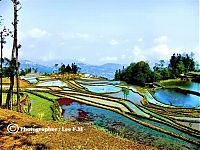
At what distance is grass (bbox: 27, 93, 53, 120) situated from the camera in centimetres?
2420

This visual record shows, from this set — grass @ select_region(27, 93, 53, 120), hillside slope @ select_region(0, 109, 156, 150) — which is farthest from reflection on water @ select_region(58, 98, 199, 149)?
hillside slope @ select_region(0, 109, 156, 150)

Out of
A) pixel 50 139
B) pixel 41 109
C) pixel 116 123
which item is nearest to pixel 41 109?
pixel 41 109

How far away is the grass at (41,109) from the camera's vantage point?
24.2 m

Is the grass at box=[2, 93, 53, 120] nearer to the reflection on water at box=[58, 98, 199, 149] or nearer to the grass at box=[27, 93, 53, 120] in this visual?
the grass at box=[27, 93, 53, 120]

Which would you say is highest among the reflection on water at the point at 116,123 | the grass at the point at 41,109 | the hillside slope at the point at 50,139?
the hillside slope at the point at 50,139

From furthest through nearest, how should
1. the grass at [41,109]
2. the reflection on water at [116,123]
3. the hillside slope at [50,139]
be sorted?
the grass at [41,109], the reflection on water at [116,123], the hillside slope at [50,139]

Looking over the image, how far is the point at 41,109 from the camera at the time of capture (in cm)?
2739

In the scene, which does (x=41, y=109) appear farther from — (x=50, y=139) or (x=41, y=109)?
(x=50, y=139)

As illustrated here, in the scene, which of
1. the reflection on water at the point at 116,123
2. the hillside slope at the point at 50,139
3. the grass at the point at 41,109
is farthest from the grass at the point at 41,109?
the hillside slope at the point at 50,139

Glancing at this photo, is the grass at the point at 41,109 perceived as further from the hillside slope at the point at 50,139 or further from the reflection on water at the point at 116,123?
the hillside slope at the point at 50,139

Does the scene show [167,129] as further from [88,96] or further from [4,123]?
[88,96]

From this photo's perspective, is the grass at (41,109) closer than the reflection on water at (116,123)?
No

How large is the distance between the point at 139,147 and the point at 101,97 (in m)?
22.3

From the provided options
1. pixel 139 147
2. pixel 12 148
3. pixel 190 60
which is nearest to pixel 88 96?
pixel 139 147
